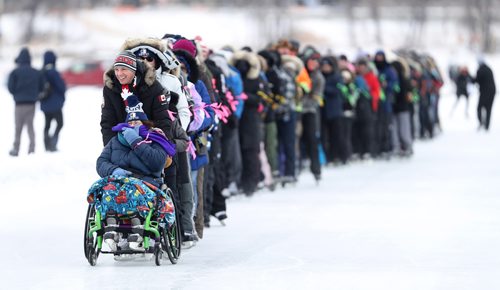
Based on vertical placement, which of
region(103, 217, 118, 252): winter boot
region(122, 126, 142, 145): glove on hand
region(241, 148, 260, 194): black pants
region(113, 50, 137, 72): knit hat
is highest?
region(113, 50, 137, 72): knit hat

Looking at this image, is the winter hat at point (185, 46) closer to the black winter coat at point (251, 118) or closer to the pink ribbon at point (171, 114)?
the pink ribbon at point (171, 114)

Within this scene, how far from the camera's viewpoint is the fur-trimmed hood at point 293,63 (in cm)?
2243

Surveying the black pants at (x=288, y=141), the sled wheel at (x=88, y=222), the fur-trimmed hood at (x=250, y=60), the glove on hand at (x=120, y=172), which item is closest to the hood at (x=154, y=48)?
the glove on hand at (x=120, y=172)

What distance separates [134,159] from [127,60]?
0.76m

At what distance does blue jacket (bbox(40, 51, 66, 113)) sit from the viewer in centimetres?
2594

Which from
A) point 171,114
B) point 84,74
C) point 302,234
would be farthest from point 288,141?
point 84,74

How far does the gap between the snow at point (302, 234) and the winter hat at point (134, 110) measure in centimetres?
114

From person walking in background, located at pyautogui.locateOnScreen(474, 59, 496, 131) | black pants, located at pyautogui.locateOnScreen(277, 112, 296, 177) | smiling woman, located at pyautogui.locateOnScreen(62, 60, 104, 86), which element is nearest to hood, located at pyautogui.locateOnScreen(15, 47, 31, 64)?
black pants, located at pyautogui.locateOnScreen(277, 112, 296, 177)

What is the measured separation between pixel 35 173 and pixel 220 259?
24.6ft

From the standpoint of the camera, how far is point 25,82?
2523cm

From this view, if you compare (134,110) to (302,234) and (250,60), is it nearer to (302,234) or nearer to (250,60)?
(302,234)

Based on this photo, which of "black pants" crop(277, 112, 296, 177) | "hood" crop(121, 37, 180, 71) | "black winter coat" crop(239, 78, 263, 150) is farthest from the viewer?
"black pants" crop(277, 112, 296, 177)

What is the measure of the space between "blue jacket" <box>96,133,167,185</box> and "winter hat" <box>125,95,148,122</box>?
0.17 meters

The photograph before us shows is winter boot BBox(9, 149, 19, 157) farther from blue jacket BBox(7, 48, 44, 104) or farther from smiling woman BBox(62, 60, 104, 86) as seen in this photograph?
smiling woman BBox(62, 60, 104, 86)
